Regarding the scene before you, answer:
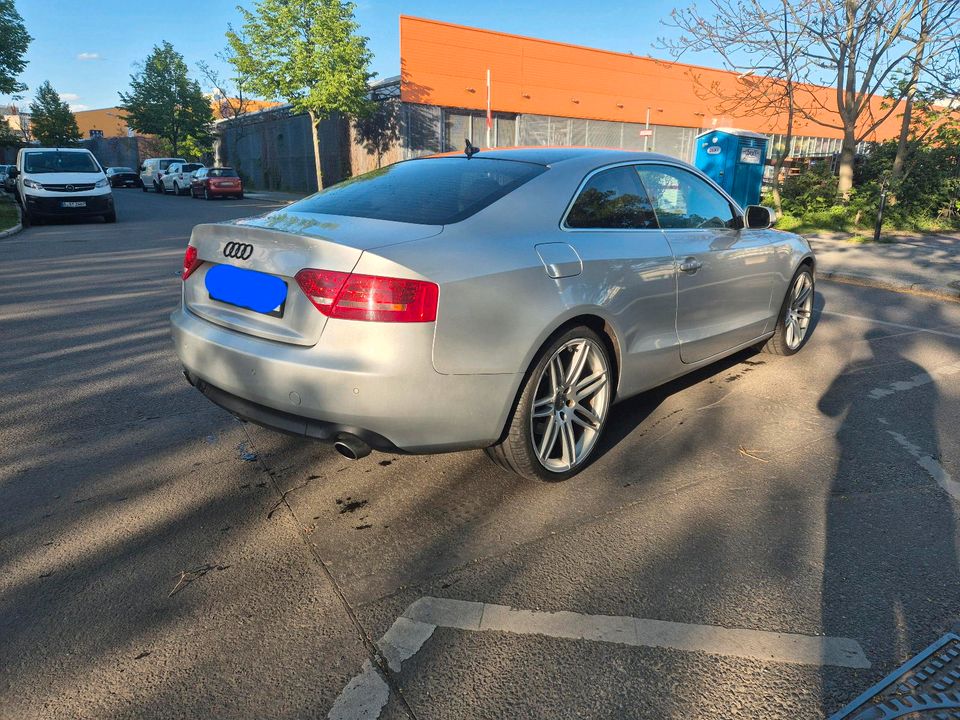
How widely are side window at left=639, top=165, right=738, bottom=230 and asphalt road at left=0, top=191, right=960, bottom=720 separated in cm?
114

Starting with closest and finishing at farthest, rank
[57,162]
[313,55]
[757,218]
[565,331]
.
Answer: [565,331] < [757,218] < [57,162] < [313,55]

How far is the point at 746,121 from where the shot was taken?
4119cm

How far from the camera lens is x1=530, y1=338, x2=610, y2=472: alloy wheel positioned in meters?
3.06

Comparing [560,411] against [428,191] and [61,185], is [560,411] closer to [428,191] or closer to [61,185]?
[428,191]

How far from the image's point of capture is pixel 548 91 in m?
33.0

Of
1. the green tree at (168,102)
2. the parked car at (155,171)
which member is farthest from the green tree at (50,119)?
the parked car at (155,171)

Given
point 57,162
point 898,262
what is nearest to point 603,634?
point 898,262

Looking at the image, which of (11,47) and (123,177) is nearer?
(11,47)

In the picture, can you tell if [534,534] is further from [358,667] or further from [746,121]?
[746,121]

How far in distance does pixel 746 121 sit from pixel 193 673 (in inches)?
1791

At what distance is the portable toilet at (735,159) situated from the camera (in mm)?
14812

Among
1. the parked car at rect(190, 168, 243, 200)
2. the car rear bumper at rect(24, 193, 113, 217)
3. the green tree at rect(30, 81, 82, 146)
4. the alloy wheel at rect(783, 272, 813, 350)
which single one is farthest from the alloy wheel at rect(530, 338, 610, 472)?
the green tree at rect(30, 81, 82, 146)

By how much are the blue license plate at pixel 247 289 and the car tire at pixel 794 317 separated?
150 inches

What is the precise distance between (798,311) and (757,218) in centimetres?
129
